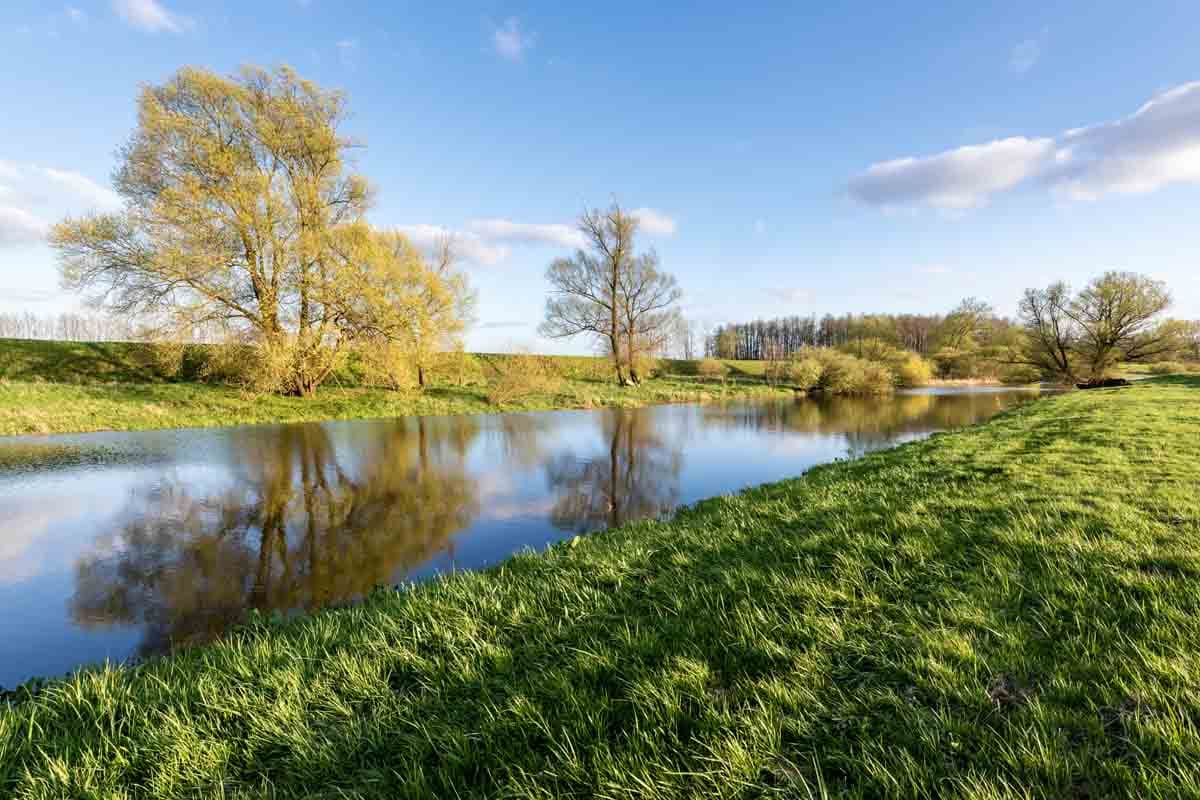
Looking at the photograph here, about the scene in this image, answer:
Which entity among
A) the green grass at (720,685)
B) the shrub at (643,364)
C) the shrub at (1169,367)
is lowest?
the green grass at (720,685)

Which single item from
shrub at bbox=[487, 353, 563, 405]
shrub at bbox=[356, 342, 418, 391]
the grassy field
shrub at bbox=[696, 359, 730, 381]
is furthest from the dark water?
shrub at bbox=[696, 359, 730, 381]

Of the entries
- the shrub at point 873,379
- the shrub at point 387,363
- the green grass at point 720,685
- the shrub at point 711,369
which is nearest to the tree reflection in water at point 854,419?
the shrub at point 873,379

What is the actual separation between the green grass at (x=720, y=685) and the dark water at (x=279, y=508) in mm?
1693

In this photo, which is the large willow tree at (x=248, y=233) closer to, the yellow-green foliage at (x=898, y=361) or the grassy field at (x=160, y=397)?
the grassy field at (x=160, y=397)

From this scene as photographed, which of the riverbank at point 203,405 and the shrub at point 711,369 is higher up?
the shrub at point 711,369

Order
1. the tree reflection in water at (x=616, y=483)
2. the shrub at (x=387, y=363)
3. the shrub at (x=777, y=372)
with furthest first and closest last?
the shrub at (x=777, y=372) → the shrub at (x=387, y=363) → the tree reflection in water at (x=616, y=483)

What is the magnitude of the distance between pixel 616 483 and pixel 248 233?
65.4ft

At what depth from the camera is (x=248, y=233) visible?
1945cm

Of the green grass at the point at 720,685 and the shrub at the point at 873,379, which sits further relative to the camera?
the shrub at the point at 873,379

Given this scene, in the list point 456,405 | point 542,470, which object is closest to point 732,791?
point 542,470

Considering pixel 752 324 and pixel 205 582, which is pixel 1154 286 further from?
pixel 752 324

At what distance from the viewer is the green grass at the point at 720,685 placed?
1.89 metres

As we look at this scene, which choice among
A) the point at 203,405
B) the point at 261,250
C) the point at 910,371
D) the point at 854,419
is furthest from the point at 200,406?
the point at 910,371

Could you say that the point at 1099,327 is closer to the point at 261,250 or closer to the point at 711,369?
the point at 711,369
